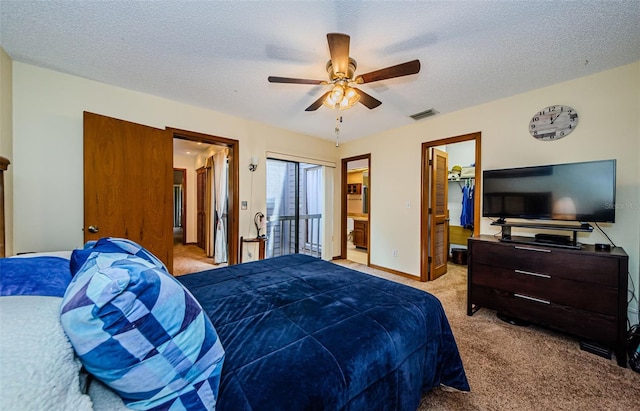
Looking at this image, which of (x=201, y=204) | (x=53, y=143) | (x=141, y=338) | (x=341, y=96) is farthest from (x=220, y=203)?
(x=141, y=338)

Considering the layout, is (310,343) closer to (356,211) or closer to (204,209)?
Answer: (204,209)

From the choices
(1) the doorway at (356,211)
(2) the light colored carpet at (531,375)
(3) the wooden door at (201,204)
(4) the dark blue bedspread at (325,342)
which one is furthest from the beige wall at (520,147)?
(3) the wooden door at (201,204)

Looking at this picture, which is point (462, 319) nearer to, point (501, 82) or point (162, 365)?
point (501, 82)

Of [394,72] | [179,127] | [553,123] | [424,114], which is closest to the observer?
[394,72]

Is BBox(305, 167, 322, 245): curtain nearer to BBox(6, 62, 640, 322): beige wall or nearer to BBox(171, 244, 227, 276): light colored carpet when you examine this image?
BBox(171, 244, 227, 276): light colored carpet

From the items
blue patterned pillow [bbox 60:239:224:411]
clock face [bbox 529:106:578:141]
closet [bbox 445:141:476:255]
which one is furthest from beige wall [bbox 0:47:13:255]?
closet [bbox 445:141:476:255]

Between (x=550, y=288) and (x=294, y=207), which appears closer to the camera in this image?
(x=550, y=288)

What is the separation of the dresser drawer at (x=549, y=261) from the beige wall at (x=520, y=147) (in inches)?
23.2

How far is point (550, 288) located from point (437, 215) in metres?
1.79

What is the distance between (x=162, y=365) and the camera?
65 cm

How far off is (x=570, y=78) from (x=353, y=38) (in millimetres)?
2345

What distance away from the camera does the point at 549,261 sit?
2.10m

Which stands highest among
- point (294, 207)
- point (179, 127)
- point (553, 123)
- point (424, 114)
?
point (424, 114)

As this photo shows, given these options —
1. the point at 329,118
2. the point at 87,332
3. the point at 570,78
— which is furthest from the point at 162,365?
the point at 570,78
